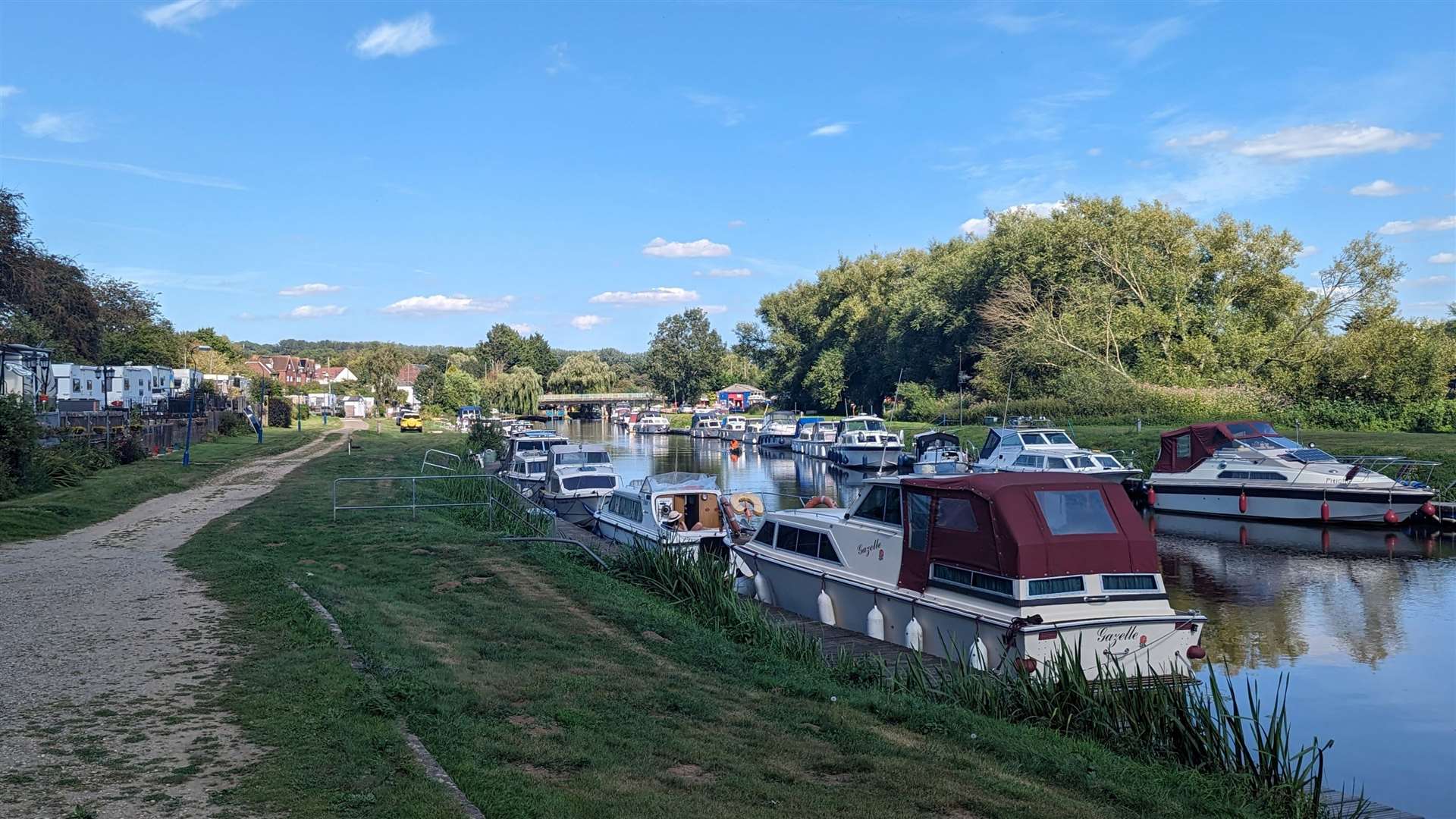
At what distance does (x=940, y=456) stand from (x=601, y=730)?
43.2 metres

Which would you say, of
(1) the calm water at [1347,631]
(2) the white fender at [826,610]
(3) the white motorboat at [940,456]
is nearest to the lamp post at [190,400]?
(3) the white motorboat at [940,456]

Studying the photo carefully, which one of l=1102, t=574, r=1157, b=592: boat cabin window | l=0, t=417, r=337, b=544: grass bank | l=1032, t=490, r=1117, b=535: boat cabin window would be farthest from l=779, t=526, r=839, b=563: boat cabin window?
l=0, t=417, r=337, b=544: grass bank

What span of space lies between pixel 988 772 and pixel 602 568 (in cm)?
1265

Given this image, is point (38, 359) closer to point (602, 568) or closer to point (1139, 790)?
point (602, 568)

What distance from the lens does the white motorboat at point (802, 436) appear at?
7731 centimetres

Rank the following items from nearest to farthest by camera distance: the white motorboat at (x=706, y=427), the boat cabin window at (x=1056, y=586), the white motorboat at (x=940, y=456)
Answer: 1. the boat cabin window at (x=1056, y=586)
2. the white motorboat at (x=940, y=456)
3. the white motorboat at (x=706, y=427)

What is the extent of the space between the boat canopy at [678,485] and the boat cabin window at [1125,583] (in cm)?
1186

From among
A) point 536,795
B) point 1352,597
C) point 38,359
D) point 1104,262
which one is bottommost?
point 1352,597

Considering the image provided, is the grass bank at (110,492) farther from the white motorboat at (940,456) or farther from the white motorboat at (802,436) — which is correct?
the white motorboat at (802,436)

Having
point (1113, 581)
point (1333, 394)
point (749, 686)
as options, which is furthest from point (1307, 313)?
point (749, 686)

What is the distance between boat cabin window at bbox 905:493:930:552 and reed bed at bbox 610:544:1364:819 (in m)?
2.25

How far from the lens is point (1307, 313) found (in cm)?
6122

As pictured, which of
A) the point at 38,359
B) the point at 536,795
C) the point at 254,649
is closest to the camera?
the point at 536,795

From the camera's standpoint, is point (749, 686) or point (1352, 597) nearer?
point (749, 686)
